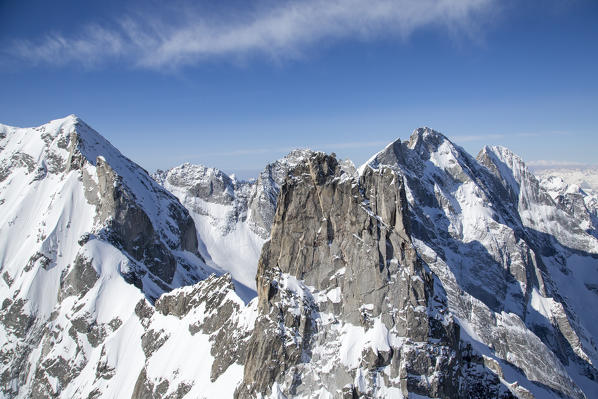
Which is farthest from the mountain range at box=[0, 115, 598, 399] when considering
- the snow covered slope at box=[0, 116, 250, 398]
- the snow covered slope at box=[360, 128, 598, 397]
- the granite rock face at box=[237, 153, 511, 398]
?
the snow covered slope at box=[360, 128, 598, 397]

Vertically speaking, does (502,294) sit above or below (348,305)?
below

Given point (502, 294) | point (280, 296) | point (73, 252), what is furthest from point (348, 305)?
point (502, 294)

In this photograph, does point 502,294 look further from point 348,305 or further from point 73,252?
point 73,252

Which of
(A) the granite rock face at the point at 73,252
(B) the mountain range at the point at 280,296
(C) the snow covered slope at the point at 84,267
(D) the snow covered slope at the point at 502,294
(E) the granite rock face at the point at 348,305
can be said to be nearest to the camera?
(E) the granite rock face at the point at 348,305

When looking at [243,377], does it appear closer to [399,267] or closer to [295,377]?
[295,377]

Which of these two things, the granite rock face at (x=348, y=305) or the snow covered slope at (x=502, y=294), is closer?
the granite rock face at (x=348, y=305)

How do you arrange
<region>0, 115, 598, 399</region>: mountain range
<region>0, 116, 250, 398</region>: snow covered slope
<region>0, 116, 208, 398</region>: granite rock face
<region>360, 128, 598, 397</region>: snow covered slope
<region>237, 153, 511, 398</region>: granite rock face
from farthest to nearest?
<region>360, 128, 598, 397</region>: snow covered slope
<region>0, 116, 208, 398</region>: granite rock face
<region>0, 116, 250, 398</region>: snow covered slope
<region>0, 115, 598, 399</region>: mountain range
<region>237, 153, 511, 398</region>: granite rock face

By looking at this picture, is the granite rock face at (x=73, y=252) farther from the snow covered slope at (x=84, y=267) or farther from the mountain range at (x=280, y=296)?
the mountain range at (x=280, y=296)

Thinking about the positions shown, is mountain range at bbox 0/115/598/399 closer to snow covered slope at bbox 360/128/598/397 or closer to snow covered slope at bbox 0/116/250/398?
snow covered slope at bbox 0/116/250/398

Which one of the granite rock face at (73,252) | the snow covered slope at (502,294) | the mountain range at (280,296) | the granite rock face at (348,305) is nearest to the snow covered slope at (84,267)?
the granite rock face at (73,252)
